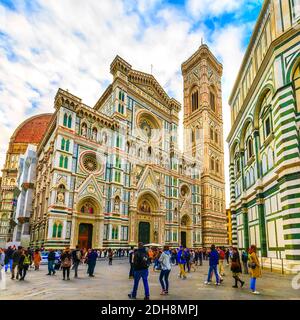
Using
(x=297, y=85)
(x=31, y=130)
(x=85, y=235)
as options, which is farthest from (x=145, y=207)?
(x=31, y=130)

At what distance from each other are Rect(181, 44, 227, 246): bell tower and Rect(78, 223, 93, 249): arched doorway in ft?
74.0

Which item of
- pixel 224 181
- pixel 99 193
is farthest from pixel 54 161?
pixel 224 181

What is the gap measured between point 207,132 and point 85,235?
30970mm

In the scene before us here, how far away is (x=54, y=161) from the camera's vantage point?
2722 centimetres

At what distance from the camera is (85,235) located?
28.7 meters

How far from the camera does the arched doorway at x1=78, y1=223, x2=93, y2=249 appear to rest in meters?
28.2

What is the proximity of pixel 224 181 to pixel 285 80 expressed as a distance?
128 ft

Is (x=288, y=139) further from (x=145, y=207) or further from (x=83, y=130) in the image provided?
(x=145, y=207)

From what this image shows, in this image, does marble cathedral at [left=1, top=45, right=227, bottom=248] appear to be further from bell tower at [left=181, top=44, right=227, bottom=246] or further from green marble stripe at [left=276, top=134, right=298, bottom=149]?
green marble stripe at [left=276, top=134, right=298, bottom=149]

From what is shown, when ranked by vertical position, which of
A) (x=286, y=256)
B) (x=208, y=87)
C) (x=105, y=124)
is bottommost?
(x=286, y=256)

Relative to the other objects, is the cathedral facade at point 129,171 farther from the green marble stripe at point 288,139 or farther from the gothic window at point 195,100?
the green marble stripe at point 288,139

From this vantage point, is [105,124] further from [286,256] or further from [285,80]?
[286,256]

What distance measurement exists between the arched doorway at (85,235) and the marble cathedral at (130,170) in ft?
0.35
